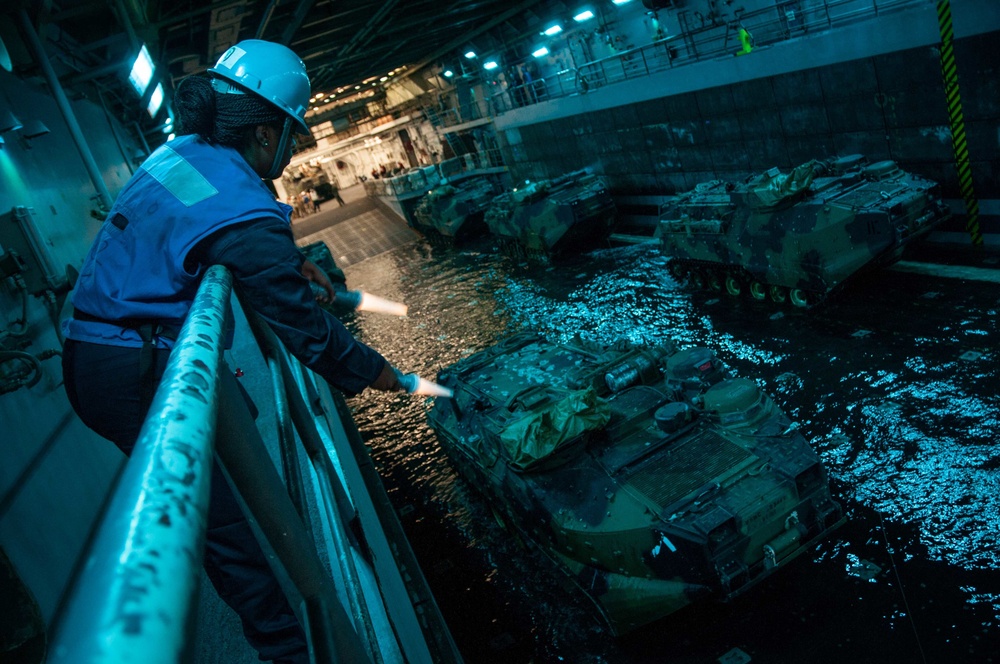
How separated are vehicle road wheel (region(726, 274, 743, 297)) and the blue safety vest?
13887 millimetres

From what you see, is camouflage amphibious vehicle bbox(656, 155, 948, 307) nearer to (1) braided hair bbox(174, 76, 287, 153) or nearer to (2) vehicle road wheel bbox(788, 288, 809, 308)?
(2) vehicle road wheel bbox(788, 288, 809, 308)

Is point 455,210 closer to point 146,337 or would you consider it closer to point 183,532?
point 146,337

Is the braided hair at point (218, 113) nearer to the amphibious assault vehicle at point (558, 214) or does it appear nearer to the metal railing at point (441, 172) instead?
the amphibious assault vehicle at point (558, 214)

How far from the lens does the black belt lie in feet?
8.38

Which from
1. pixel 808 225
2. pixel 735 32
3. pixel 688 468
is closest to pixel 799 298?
pixel 808 225

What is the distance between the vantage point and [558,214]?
70.2 ft

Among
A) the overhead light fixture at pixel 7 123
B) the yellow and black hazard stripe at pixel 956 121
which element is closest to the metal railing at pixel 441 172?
the yellow and black hazard stripe at pixel 956 121

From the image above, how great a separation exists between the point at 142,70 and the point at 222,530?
1213cm

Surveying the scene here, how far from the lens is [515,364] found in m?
10.6

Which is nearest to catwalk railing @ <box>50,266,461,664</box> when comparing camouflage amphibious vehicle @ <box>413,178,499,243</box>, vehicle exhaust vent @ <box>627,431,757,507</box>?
vehicle exhaust vent @ <box>627,431,757,507</box>

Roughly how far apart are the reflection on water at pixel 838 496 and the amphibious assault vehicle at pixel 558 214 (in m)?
5.43

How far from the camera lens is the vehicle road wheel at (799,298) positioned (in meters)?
13.5

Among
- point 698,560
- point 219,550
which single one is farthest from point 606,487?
point 219,550

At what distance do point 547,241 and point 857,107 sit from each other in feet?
30.1
